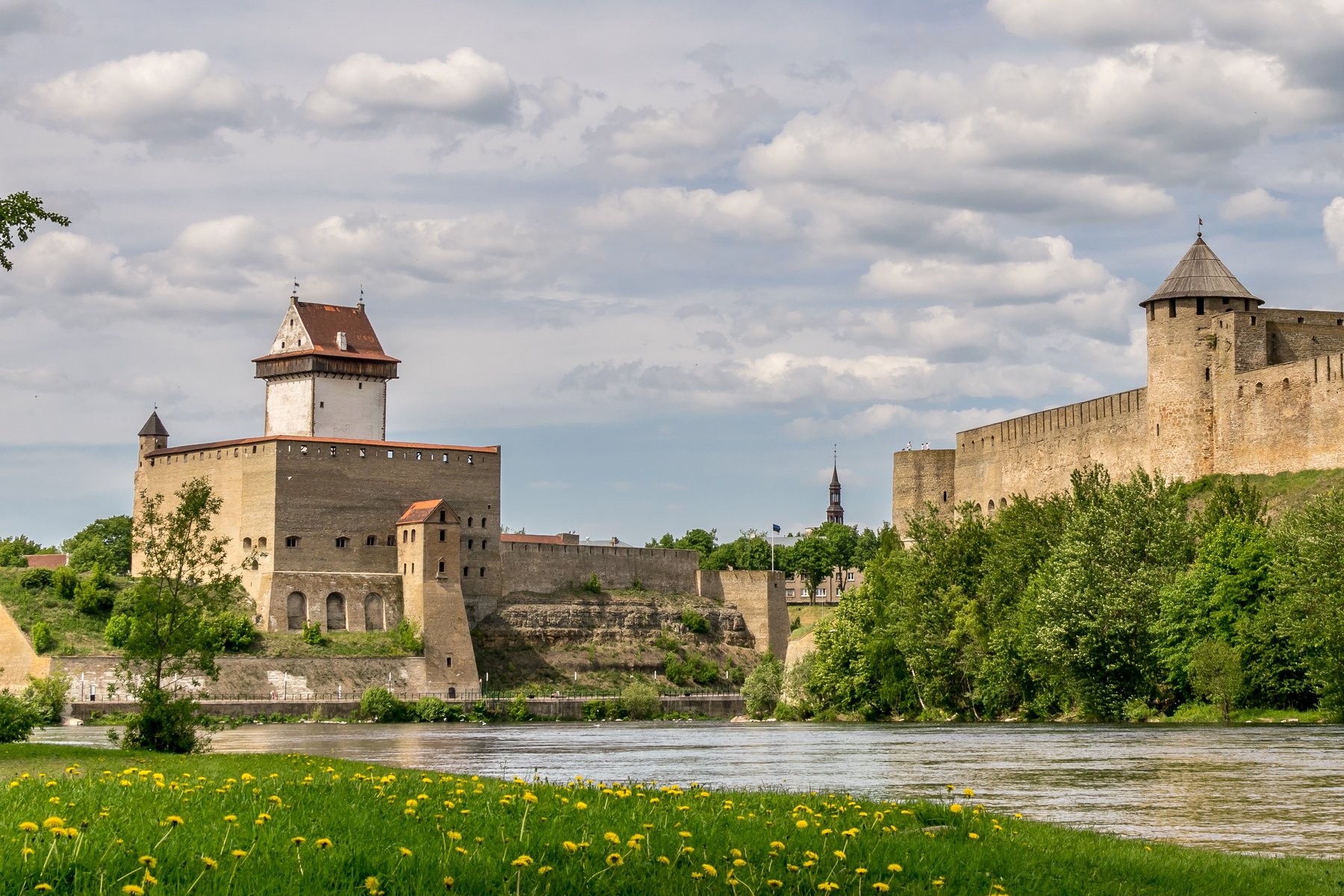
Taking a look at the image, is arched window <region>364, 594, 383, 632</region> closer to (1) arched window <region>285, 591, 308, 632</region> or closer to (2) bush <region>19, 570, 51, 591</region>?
(1) arched window <region>285, 591, 308, 632</region>

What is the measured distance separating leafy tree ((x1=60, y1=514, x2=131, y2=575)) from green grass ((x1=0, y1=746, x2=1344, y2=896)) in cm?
6377

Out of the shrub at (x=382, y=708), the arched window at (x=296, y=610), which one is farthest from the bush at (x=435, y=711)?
the arched window at (x=296, y=610)

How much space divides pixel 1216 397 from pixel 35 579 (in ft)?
151

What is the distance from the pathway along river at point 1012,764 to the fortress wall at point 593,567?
3210 centimetres

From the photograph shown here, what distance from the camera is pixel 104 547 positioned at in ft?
284

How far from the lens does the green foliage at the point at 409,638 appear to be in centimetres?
6956

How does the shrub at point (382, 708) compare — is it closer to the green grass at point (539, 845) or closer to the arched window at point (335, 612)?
the arched window at point (335, 612)

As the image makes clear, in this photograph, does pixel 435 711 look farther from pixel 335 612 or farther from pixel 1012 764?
pixel 1012 764

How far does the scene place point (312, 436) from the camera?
77.2m

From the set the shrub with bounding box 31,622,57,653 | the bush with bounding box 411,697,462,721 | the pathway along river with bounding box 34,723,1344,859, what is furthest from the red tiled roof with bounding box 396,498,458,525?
the pathway along river with bounding box 34,723,1344,859

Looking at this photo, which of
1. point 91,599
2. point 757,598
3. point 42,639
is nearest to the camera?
point 42,639

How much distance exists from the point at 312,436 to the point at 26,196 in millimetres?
58310

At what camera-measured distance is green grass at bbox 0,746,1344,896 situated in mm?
7023

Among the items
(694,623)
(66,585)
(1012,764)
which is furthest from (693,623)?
(1012,764)
